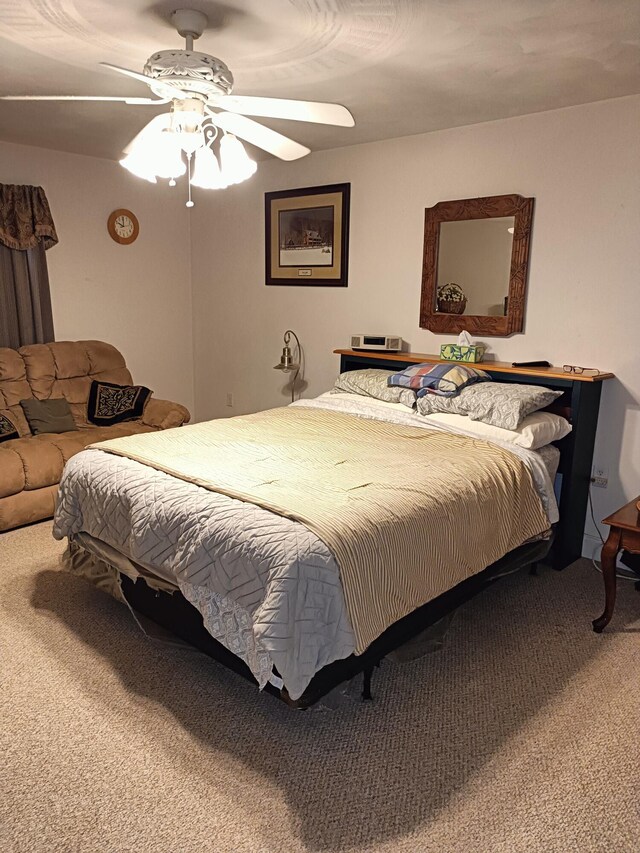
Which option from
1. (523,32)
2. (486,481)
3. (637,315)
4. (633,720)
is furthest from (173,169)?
(633,720)

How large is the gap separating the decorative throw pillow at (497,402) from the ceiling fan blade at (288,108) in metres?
1.48

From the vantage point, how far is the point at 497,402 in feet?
10.2

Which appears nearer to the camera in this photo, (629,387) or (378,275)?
(629,387)

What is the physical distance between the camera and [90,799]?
1.80m

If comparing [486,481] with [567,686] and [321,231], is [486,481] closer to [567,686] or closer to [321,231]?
[567,686]

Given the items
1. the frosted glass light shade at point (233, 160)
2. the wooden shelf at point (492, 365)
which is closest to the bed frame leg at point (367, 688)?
the wooden shelf at point (492, 365)

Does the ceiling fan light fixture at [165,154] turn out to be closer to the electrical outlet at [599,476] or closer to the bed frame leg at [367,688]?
the bed frame leg at [367,688]

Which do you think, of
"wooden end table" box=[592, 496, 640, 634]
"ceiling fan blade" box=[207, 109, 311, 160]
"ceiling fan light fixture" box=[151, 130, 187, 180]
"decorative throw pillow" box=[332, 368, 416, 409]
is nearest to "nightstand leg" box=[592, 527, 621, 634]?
"wooden end table" box=[592, 496, 640, 634]

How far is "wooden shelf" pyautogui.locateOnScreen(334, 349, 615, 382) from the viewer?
10.4 ft

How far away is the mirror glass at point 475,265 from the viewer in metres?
3.62

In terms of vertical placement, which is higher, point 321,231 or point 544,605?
point 321,231

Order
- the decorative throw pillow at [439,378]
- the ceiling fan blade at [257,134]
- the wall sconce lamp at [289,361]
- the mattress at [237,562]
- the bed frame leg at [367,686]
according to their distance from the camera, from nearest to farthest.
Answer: the mattress at [237,562]
the bed frame leg at [367,686]
the ceiling fan blade at [257,134]
the decorative throw pillow at [439,378]
the wall sconce lamp at [289,361]

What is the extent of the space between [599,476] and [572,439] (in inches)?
16.2

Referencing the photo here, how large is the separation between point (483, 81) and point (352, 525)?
218cm
